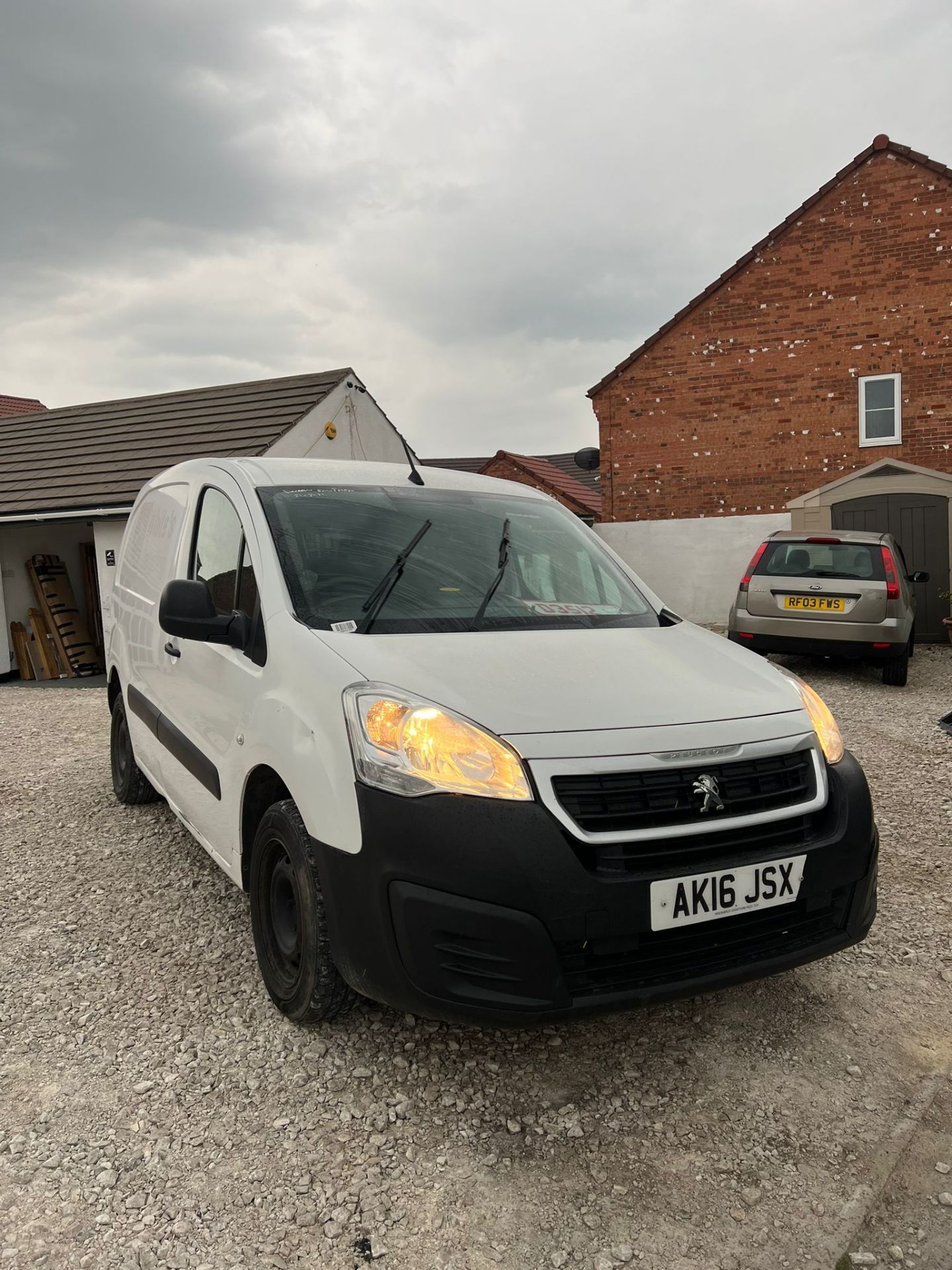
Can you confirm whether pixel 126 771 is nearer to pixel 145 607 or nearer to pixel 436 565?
pixel 145 607

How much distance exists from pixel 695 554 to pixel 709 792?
1566 centimetres

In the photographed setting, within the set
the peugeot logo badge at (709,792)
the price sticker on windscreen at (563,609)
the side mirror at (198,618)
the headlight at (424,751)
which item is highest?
the side mirror at (198,618)

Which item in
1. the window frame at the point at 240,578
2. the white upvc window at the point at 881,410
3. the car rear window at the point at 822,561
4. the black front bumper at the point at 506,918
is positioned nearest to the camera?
the black front bumper at the point at 506,918

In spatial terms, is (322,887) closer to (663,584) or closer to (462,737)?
(462,737)

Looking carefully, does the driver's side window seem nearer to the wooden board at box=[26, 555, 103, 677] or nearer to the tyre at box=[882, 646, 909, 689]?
the tyre at box=[882, 646, 909, 689]

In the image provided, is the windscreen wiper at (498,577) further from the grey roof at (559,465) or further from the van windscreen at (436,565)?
the grey roof at (559,465)

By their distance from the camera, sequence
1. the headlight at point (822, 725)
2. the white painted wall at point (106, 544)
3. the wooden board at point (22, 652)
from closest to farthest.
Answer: the headlight at point (822, 725), the white painted wall at point (106, 544), the wooden board at point (22, 652)

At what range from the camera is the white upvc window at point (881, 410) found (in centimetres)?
1575

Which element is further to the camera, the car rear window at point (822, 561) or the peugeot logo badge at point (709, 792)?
the car rear window at point (822, 561)

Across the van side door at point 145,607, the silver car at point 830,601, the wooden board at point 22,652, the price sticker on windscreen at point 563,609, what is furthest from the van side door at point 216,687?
the wooden board at point 22,652

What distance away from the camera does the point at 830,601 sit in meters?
8.91

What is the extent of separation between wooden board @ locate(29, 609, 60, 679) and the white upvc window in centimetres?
1460

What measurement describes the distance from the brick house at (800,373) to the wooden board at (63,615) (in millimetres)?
10113

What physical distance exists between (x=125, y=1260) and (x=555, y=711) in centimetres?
158
